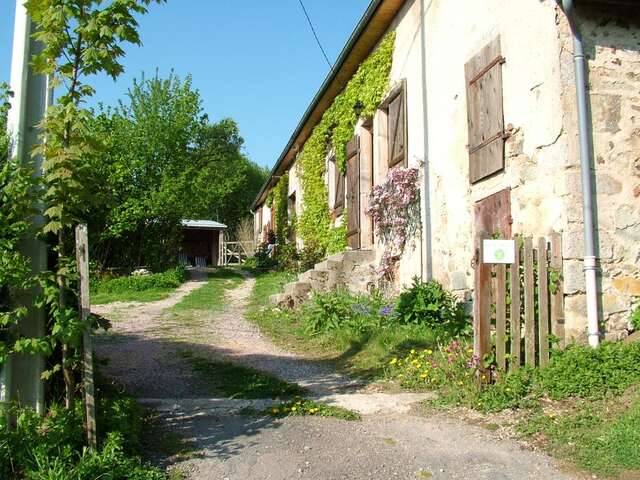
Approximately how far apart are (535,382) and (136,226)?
1299cm

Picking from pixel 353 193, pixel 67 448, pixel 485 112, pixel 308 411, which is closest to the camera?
pixel 67 448

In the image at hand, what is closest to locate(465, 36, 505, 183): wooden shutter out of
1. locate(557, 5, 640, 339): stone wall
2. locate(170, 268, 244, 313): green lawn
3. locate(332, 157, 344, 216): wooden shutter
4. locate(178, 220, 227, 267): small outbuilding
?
locate(557, 5, 640, 339): stone wall

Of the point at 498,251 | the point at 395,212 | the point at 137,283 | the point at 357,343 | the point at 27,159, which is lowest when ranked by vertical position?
the point at 357,343

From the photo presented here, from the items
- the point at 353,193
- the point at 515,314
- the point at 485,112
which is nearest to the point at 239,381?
the point at 515,314

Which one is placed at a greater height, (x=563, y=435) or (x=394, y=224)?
(x=394, y=224)

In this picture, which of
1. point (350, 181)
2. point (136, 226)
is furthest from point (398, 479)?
point (136, 226)

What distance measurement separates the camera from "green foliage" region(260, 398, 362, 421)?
4.76 metres

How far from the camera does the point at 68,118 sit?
11.6 feet

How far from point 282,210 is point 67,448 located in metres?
18.0

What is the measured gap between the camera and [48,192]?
360 centimetres

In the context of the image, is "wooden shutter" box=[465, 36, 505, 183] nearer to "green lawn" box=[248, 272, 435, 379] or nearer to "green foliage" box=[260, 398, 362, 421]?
"green lawn" box=[248, 272, 435, 379]

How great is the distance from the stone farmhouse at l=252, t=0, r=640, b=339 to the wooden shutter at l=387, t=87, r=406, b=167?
1.6 inches

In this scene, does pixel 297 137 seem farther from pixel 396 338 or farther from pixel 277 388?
pixel 277 388

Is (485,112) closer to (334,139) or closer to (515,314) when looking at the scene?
(515,314)
